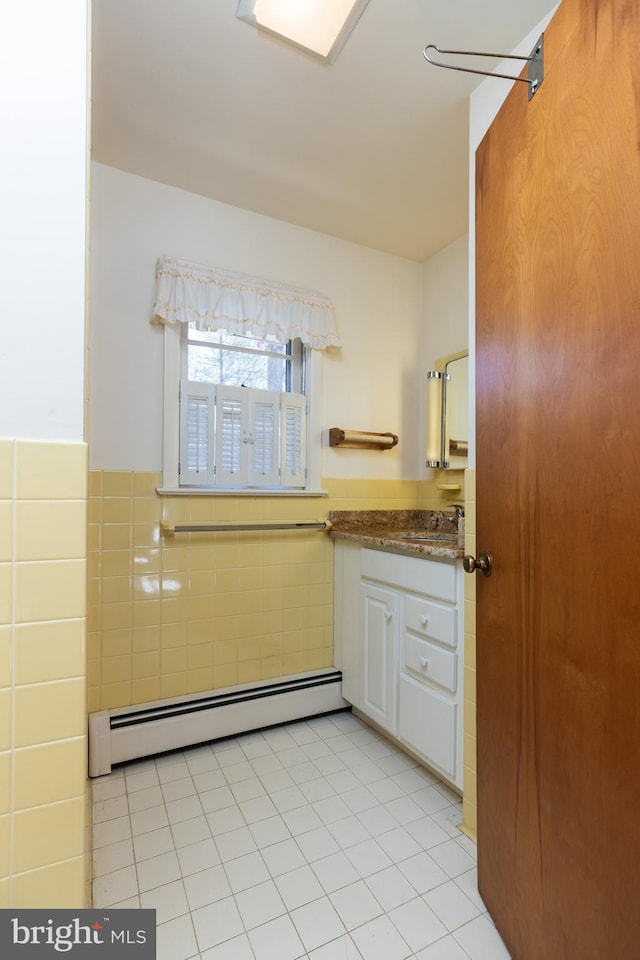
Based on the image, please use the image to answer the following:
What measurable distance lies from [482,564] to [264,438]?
129 cm

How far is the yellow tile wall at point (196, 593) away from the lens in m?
1.82

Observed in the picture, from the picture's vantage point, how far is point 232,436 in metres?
2.08

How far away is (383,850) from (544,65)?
6.89 feet

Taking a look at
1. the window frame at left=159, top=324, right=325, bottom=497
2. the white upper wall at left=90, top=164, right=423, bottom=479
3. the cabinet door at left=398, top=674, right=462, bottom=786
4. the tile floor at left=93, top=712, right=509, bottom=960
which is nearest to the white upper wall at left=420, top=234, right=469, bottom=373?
the white upper wall at left=90, top=164, right=423, bottom=479

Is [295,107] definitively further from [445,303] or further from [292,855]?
[292,855]

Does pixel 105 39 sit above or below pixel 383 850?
above

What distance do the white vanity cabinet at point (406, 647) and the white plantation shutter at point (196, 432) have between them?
80 cm

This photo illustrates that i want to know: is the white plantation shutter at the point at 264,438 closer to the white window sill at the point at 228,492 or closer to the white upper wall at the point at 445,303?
the white window sill at the point at 228,492

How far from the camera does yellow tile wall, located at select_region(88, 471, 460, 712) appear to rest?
1.82 metres

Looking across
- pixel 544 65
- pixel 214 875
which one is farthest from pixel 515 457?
pixel 214 875

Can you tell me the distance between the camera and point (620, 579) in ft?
2.41

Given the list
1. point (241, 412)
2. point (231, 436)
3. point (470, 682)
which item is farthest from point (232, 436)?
point (470, 682)

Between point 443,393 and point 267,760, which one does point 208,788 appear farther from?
point 443,393

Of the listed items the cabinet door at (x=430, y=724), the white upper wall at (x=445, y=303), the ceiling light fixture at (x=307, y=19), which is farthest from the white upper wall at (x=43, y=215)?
the white upper wall at (x=445, y=303)
